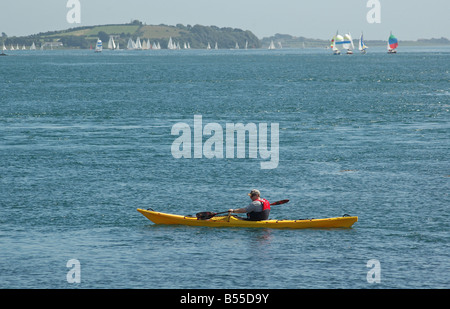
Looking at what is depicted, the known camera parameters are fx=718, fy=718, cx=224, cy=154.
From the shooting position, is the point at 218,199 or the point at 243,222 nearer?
the point at 243,222

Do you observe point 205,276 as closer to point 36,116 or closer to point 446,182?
point 446,182

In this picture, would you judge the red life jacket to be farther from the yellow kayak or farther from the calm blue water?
the calm blue water

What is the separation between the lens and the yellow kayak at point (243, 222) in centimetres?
3297

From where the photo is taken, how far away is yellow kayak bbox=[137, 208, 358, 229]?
3297cm

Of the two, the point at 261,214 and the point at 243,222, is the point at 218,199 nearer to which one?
the point at 243,222

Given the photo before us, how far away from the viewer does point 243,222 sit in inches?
1316

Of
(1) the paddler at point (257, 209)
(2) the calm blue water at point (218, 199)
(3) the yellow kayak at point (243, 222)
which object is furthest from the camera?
(1) the paddler at point (257, 209)

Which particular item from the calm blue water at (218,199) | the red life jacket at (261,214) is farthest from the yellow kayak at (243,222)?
the calm blue water at (218,199)

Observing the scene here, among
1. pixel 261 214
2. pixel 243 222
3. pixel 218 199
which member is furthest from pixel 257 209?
pixel 218 199

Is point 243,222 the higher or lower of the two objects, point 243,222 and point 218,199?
the lower

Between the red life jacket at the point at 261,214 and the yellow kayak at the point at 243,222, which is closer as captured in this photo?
the yellow kayak at the point at 243,222

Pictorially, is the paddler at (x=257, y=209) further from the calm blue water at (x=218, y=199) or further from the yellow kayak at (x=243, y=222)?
the calm blue water at (x=218, y=199)

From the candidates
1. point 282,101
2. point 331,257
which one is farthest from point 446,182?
point 282,101

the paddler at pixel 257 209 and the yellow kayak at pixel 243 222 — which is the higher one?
the paddler at pixel 257 209
